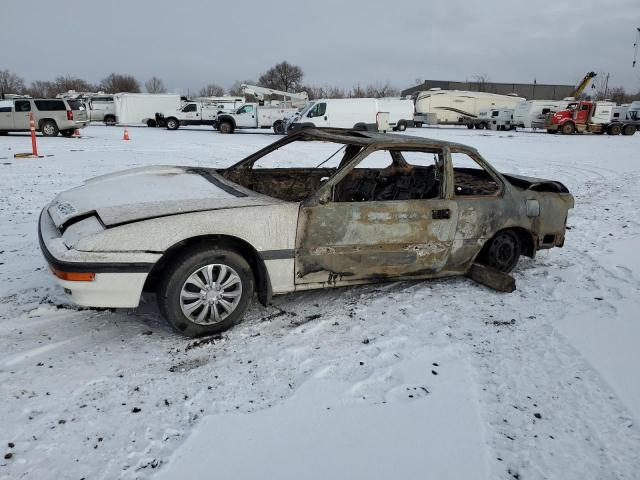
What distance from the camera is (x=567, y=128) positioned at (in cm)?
2925

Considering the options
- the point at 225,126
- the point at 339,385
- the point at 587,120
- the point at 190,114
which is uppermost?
the point at 587,120

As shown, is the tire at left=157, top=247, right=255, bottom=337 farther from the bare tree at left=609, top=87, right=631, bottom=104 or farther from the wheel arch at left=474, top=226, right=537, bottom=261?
the bare tree at left=609, top=87, right=631, bottom=104

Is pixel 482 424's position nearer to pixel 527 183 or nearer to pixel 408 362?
pixel 408 362

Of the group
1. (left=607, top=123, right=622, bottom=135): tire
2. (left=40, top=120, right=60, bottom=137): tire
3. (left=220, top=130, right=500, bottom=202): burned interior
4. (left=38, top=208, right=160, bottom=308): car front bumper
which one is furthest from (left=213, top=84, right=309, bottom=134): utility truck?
(left=38, top=208, right=160, bottom=308): car front bumper

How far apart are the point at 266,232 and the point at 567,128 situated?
31.3 metres

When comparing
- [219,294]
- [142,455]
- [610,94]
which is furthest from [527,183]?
[610,94]

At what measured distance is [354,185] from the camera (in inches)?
196

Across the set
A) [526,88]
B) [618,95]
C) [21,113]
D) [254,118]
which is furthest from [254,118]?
[618,95]

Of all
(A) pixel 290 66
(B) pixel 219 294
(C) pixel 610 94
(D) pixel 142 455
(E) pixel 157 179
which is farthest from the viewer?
(C) pixel 610 94

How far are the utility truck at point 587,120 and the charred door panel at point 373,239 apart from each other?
96.8 feet

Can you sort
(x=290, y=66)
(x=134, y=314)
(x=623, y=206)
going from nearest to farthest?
(x=134, y=314) → (x=623, y=206) → (x=290, y=66)

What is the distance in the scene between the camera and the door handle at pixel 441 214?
393 cm

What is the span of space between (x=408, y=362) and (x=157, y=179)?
2602mm

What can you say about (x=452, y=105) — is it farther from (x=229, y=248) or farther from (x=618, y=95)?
(x=618, y=95)
